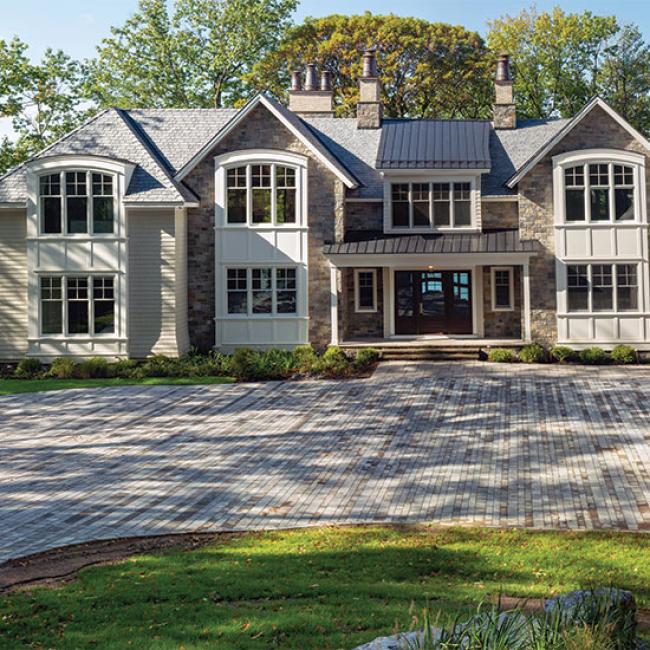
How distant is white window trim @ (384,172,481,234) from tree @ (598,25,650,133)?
22.5m

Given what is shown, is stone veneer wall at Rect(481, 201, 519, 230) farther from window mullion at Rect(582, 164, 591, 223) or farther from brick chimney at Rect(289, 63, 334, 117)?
brick chimney at Rect(289, 63, 334, 117)

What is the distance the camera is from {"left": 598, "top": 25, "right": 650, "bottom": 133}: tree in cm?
4575

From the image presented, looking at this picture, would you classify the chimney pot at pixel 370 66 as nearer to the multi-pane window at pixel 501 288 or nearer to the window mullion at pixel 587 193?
the multi-pane window at pixel 501 288

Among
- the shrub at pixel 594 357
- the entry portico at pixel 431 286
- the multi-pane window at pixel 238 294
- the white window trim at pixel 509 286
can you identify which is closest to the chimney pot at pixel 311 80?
the entry portico at pixel 431 286

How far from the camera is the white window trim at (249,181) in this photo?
26.7 m

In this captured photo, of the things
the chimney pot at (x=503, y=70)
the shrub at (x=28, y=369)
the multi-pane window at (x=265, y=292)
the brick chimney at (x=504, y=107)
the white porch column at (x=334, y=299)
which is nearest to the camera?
the shrub at (x=28, y=369)

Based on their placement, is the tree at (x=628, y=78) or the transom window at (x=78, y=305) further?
the tree at (x=628, y=78)

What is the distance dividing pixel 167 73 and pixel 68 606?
1599 inches

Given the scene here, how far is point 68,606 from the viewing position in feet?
25.6

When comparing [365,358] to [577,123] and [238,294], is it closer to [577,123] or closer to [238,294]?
[238,294]

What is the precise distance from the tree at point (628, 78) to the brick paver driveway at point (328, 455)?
27.3m

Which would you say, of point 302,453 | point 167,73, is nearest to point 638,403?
point 302,453

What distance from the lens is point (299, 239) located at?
2698 centimetres

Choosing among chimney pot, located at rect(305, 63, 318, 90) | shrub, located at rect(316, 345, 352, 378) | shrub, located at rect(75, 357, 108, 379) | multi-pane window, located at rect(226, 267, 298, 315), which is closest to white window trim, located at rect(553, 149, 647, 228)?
shrub, located at rect(316, 345, 352, 378)
